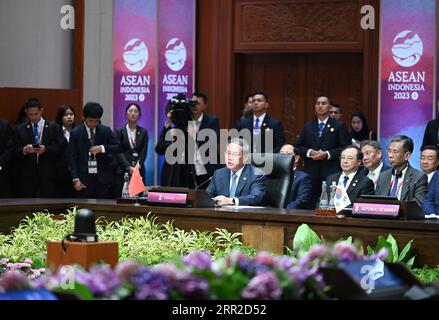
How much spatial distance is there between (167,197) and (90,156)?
2825mm

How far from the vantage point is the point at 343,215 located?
464 centimetres

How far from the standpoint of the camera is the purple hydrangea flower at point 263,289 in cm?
143

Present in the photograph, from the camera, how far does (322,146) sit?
784cm

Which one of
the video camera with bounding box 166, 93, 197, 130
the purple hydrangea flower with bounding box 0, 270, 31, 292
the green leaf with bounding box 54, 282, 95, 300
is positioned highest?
the video camera with bounding box 166, 93, 197, 130

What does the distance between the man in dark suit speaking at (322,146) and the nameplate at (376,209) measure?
10.5 ft

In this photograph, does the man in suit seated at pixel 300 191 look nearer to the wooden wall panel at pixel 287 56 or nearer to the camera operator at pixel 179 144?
the camera operator at pixel 179 144

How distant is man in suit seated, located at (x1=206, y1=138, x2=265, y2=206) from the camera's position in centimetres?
557

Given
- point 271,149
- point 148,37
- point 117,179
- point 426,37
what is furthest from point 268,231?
point 148,37

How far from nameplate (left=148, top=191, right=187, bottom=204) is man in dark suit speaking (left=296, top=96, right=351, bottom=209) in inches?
110

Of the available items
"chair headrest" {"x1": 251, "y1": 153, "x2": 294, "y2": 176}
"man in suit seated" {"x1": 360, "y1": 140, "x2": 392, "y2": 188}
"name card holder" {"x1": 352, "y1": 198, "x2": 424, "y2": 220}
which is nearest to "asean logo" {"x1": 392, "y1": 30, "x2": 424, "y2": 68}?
"man in suit seated" {"x1": 360, "y1": 140, "x2": 392, "y2": 188}

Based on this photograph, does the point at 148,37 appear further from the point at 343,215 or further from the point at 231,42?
the point at 343,215

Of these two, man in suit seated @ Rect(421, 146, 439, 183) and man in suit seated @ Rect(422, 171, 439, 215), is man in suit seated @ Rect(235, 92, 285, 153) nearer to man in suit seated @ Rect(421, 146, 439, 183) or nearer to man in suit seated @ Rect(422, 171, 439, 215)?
man in suit seated @ Rect(421, 146, 439, 183)

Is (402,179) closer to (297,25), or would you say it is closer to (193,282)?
(193,282)

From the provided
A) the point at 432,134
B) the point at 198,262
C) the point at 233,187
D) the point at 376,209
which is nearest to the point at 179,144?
the point at 233,187
